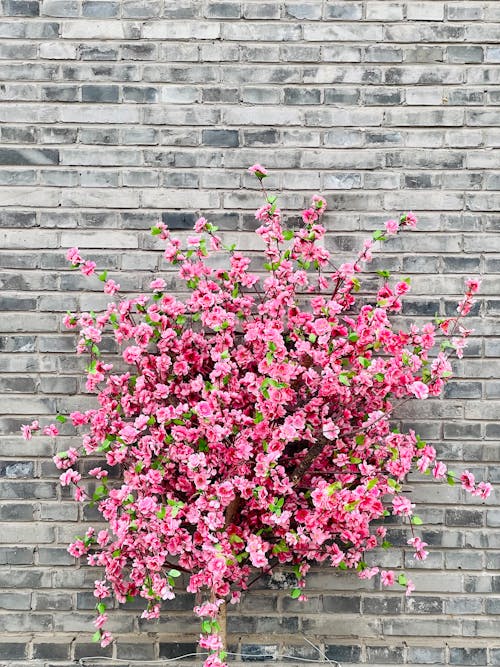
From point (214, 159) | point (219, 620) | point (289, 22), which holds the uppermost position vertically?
point (289, 22)

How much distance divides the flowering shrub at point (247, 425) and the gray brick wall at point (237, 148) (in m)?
0.14

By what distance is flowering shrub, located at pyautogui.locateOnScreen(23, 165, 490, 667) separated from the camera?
2158mm

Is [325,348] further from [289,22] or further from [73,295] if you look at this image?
[289,22]

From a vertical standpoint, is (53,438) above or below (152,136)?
below

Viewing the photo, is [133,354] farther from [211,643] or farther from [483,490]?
[483,490]

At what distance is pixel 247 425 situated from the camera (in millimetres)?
2246

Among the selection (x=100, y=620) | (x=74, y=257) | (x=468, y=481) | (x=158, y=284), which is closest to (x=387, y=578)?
(x=468, y=481)

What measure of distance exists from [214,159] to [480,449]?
1.50m

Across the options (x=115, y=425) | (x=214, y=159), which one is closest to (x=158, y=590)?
(x=115, y=425)

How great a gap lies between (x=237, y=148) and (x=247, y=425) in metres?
1.07

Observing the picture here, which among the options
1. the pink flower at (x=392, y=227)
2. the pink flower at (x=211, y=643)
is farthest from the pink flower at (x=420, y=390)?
the pink flower at (x=211, y=643)

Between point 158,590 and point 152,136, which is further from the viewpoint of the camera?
point 152,136

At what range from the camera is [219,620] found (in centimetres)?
233

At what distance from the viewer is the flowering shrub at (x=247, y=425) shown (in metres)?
2.16
